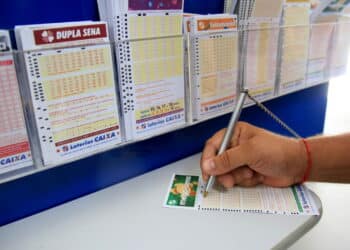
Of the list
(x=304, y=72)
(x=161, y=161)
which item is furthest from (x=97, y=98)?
(x=304, y=72)

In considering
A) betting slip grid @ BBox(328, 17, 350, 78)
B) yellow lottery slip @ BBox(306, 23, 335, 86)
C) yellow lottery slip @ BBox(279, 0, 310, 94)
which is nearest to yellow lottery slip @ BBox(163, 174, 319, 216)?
yellow lottery slip @ BBox(279, 0, 310, 94)

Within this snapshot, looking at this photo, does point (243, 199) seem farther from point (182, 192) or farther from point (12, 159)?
point (12, 159)

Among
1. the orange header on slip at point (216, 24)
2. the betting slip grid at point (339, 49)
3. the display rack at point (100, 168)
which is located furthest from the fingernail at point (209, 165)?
the betting slip grid at point (339, 49)

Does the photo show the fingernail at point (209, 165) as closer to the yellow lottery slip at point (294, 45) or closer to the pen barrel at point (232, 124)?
the pen barrel at point (232, 124)

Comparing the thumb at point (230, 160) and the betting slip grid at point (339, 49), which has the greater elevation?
the betting slip grid at point (339, 49)

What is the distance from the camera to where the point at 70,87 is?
0.56 meters

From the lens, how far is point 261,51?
2.88 ft

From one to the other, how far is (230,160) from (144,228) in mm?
218

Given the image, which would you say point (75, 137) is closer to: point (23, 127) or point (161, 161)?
point (23, 127)

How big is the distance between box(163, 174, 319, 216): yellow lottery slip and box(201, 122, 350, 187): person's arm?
0.07 ft

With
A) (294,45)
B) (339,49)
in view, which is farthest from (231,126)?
(339,49)

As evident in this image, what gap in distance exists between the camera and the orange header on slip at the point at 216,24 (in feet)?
2.30

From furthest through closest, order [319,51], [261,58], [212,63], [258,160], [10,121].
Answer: [319,51] → [261,58] → [212,63] → [258,160] → [10,121]

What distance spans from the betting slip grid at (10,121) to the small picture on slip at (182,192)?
294 mm
